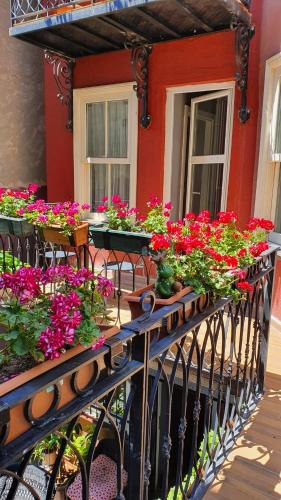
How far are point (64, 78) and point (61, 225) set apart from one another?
9.80ft

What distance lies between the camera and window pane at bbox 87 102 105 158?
16.0 feet

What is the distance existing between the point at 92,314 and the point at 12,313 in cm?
20

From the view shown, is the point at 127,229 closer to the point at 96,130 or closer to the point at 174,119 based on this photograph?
the point at 174,119

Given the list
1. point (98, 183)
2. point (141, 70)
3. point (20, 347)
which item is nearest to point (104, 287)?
point (20, 347)

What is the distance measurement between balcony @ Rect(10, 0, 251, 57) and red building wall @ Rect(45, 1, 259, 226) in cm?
14

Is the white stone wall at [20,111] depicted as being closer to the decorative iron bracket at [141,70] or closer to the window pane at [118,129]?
the window pane at [118,129]

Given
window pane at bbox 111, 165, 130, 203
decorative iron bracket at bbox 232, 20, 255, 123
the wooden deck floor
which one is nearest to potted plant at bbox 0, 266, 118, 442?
the wooden deck floor

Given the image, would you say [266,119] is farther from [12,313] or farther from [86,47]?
[12,313]

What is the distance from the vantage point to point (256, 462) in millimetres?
1798

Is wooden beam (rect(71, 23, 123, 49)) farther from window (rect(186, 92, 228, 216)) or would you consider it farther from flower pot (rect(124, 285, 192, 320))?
flower pot (rect(124, 285, 192, 320))

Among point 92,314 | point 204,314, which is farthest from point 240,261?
point 92,314

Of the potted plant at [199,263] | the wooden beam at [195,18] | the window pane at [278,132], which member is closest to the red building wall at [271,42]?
the window pane at [278,132]

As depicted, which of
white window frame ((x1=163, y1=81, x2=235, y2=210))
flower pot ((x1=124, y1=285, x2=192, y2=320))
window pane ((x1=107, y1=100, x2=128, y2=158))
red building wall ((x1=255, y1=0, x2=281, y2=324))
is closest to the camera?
flower pot ((x1=124, y1=285, x2=192, y2=320))

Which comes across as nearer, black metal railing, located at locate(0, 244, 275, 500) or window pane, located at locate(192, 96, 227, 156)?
black metal railing, located at locate(0, 244, 275, 500)
